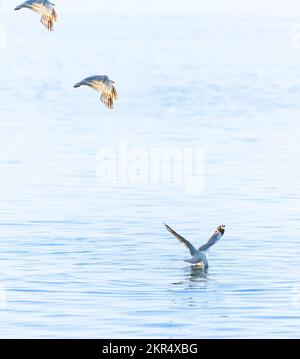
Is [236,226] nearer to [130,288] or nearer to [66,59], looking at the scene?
[130,288]

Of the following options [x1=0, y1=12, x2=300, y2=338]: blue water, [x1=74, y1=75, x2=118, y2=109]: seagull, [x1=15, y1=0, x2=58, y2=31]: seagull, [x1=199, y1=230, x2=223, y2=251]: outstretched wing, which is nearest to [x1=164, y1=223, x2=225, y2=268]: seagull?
[x1=199, y1=230, x2=223, y2=251]: outstretched wing

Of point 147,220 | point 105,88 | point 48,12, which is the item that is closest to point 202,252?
point 105,88

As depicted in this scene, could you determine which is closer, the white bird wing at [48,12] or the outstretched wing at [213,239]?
the white bird wing at [48,12]

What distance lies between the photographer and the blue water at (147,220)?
77.0 ft

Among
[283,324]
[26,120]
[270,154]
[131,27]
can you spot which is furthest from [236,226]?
[131,27]

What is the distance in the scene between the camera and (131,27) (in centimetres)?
15625

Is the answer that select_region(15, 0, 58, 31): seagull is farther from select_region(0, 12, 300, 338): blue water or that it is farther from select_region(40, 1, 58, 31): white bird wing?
select_region(0, 12, 300, 338): blue water

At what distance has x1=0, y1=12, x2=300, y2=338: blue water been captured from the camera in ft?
77.0

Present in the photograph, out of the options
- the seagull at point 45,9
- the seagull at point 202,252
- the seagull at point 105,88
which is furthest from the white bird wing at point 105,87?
the seagull at point 202,252

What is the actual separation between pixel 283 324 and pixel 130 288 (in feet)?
9.71

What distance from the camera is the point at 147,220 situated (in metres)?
31.3

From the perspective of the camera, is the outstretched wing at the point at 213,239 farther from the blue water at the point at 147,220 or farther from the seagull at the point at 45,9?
the seagull at the point at 45,9

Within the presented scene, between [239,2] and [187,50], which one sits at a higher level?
[239,2]

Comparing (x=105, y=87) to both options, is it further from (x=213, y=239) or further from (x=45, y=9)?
(x=213, y=239)
